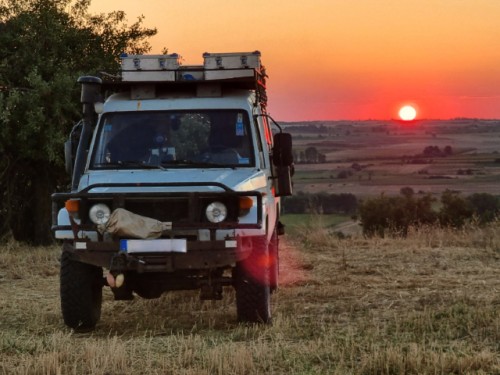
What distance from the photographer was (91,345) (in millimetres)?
7379

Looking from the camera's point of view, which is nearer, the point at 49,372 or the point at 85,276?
the point at 49,372

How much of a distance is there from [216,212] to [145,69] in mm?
2544

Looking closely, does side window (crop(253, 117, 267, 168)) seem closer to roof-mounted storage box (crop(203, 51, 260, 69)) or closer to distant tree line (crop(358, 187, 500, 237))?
roof-mounted storage box (crop(203, 51, 260, 69))

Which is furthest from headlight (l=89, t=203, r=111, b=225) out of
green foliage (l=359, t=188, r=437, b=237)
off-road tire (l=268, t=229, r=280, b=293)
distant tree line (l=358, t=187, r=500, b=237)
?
green foliage (l=359, t=188, r=437, b=237)

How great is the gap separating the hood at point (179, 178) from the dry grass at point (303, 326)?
1.41 metres

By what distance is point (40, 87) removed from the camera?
1788 centimetres

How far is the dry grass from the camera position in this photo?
6.75 m

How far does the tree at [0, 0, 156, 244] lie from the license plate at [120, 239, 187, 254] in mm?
10275

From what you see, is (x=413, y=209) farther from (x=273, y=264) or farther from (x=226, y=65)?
(x=226, y=65)

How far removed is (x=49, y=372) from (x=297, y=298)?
15.9 ft

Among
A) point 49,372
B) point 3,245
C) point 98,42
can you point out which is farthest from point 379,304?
point 98,42

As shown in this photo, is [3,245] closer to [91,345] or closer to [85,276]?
[85,276]

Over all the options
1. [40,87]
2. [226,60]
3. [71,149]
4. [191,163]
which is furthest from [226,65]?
[40,87]

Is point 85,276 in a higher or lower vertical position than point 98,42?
lower
